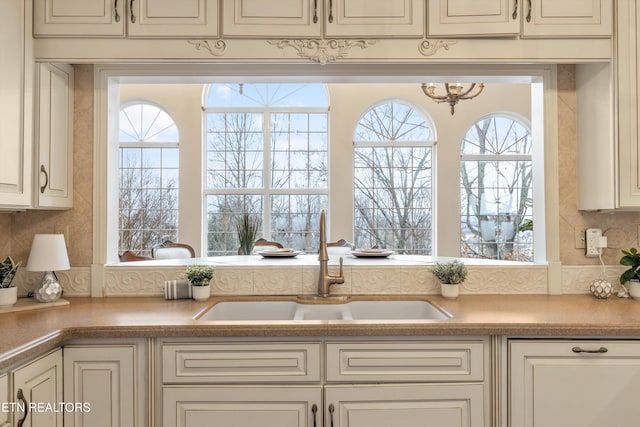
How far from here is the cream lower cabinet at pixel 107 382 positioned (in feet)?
4.97

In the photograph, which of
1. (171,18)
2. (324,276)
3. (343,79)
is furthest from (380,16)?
(324,276)

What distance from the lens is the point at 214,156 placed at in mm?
5656

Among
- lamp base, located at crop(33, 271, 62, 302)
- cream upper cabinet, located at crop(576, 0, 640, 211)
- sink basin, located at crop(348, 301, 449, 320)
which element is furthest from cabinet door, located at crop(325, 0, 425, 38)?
lamp base, located at crop(33, 271, 62, 302)

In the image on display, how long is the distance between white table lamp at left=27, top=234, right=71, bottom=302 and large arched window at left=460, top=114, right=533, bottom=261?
4847 mm

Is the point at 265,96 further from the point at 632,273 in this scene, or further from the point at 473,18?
the point at 632,273

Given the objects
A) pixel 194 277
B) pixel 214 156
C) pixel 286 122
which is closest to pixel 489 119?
pixel 286 122

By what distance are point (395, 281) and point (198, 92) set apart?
Answer: 4.41 metres

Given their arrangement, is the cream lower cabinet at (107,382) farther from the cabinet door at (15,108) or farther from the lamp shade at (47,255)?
the cabinet door at (15,108)

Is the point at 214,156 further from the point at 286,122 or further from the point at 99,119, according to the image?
the point at 99,119

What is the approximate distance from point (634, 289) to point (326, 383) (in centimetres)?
157

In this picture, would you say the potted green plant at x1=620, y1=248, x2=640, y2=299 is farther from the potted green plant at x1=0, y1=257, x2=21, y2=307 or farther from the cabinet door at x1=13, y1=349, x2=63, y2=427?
the potted green plant at x1=0, y1=257, x2=21, y2=307

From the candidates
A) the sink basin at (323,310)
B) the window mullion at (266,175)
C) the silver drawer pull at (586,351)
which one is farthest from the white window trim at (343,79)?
the window mullion at (266,175)

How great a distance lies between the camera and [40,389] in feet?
4.57

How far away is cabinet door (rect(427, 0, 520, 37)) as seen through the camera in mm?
1832
